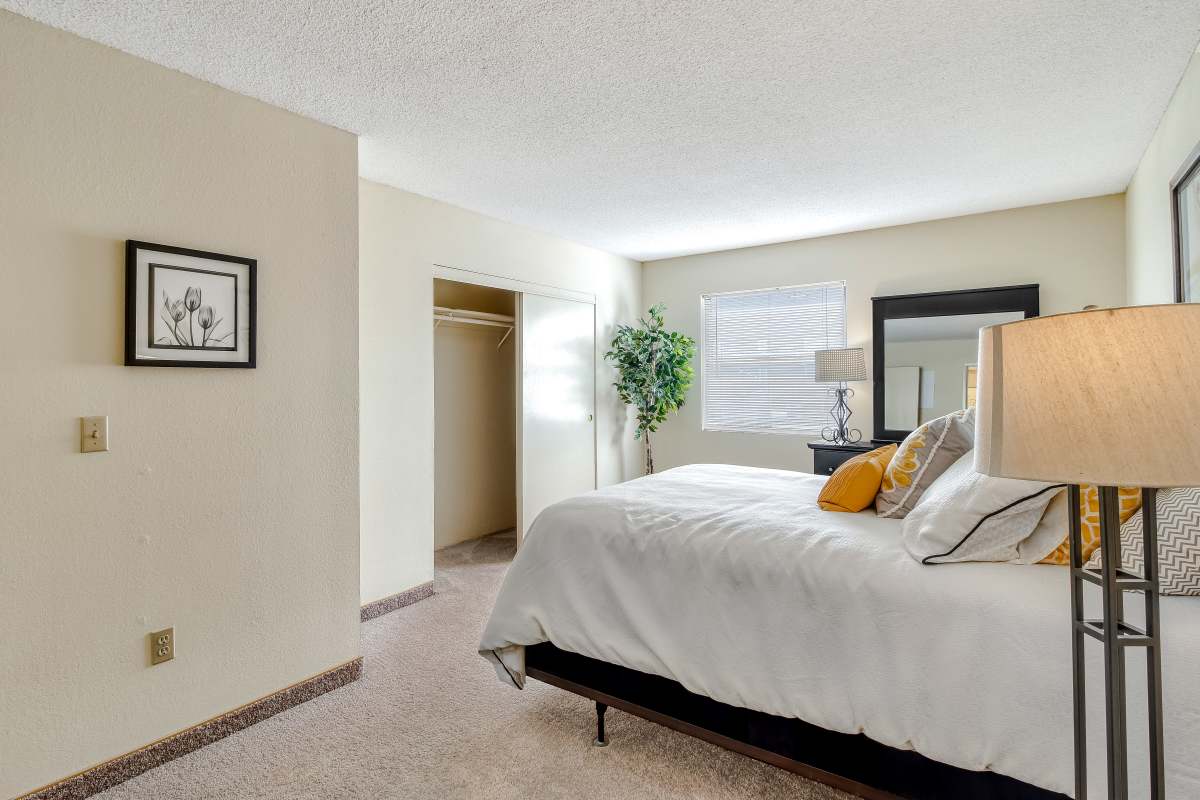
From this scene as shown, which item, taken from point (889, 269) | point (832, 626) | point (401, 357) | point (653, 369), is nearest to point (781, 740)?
point (832, 626)

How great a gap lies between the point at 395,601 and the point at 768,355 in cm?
343

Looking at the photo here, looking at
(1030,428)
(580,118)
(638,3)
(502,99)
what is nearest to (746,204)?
(580,118)

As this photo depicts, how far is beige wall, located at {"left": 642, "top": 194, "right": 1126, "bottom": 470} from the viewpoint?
3918 mm

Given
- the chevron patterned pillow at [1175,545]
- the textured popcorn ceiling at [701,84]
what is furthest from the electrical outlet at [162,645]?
the chevron patterned pillow at [1175,545]

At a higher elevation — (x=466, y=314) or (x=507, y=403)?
(x=466, y=314)

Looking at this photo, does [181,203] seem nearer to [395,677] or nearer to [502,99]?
[502,99]

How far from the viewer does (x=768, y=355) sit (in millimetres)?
5223

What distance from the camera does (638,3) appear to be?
73.4 inches

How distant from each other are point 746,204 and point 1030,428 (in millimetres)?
3199

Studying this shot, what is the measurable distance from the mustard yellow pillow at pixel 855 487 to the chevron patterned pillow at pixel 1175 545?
829mm

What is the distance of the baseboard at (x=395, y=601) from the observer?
3.43m

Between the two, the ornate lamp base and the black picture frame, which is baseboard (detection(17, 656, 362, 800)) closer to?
the ornate lamp base

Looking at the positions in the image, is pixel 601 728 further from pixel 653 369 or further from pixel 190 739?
pixel 653 369

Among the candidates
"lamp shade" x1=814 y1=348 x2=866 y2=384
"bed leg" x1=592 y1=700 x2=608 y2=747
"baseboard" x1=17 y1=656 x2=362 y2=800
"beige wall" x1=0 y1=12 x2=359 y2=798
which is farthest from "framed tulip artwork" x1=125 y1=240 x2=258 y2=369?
"lamp shade" x1=814 y1=348 x2=866 y2=384
